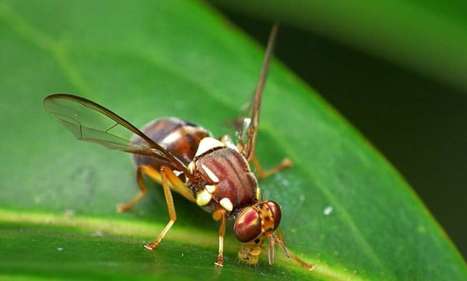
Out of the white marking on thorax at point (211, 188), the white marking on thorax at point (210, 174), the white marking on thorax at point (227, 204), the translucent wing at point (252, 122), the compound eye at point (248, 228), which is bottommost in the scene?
the compound eye at point (248, 228)

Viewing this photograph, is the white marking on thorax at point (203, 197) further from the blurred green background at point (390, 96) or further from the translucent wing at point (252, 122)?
the blurred green background at point (390, 96)

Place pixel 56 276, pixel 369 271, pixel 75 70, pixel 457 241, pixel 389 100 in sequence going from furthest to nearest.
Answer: pixel 389 100
pixel 457 241
pixel 75 70
pixel 369 271
pixel 56 276

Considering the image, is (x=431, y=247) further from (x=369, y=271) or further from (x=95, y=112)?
(x=95, y=112)

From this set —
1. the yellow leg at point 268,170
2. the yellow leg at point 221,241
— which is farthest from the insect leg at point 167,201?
the yellow leg at point 268,170

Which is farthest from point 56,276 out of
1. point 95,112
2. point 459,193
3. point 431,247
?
point 459,193

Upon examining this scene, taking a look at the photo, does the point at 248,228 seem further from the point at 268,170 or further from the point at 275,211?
the point at 268,170

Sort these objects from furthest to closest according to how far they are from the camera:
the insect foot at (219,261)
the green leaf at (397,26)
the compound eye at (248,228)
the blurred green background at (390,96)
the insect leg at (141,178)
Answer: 1. the blurred green background at (390,96)
2. the green leaf at (397,26)
3. the insect leg at (141,178)
4. the compound eye at (248,228)
5. the insect foot at (219,261)

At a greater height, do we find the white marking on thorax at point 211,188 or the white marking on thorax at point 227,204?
the white marking on thorax at point 211,188

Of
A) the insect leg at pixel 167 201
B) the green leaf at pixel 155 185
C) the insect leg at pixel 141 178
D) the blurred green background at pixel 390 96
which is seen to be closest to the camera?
the green leaf at pixel 155 185
